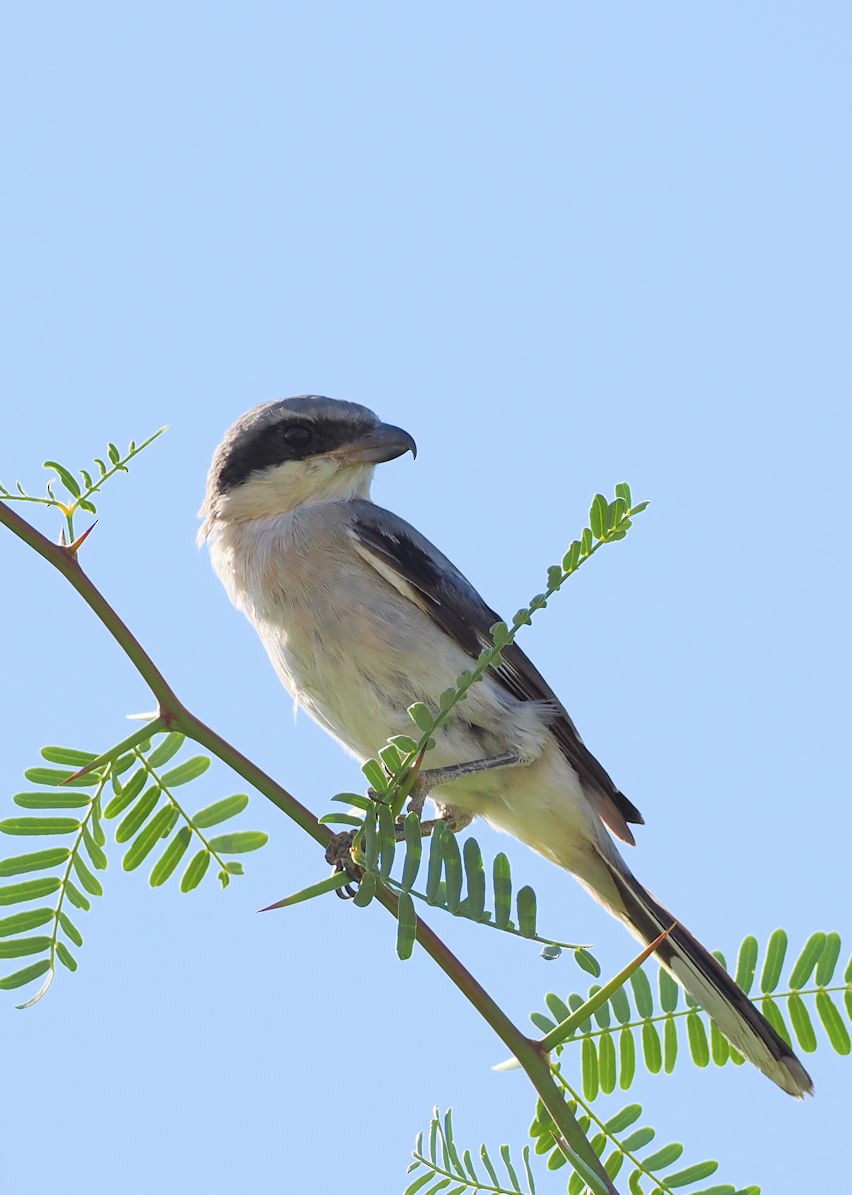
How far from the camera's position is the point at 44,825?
2.53 meters

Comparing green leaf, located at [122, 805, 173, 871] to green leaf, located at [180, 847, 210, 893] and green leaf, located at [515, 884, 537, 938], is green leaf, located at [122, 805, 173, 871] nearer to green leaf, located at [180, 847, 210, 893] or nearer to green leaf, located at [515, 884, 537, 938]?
green leaf, located at [180, 847, 210, 893]

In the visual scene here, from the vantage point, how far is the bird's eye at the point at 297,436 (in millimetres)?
5756

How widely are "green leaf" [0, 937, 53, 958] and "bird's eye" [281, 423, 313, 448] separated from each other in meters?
3.55

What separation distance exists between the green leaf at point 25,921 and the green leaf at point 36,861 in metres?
0.07

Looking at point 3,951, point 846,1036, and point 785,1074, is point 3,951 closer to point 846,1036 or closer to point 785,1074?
point 846,1036

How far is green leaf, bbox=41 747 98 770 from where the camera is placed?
2.45 m

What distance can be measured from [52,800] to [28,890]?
6.7 inches

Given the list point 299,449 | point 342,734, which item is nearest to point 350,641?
point 342,734

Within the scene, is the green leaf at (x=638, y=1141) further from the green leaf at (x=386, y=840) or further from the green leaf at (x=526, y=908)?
the green leaf at (x=386, y=840)

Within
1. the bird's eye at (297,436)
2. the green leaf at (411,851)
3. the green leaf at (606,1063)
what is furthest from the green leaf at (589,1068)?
the bird's eye at (297,436)

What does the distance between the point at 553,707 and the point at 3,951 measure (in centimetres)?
302

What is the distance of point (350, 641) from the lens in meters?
4.81

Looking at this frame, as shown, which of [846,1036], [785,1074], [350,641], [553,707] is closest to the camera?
[846,1036]

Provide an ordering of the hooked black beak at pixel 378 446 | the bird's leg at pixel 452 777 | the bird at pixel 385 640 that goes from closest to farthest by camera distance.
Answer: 1. the bird's leg at pixel 452 777
2. the bird at pixel 385 640
3. the hooked black beak at pixel 378 446
